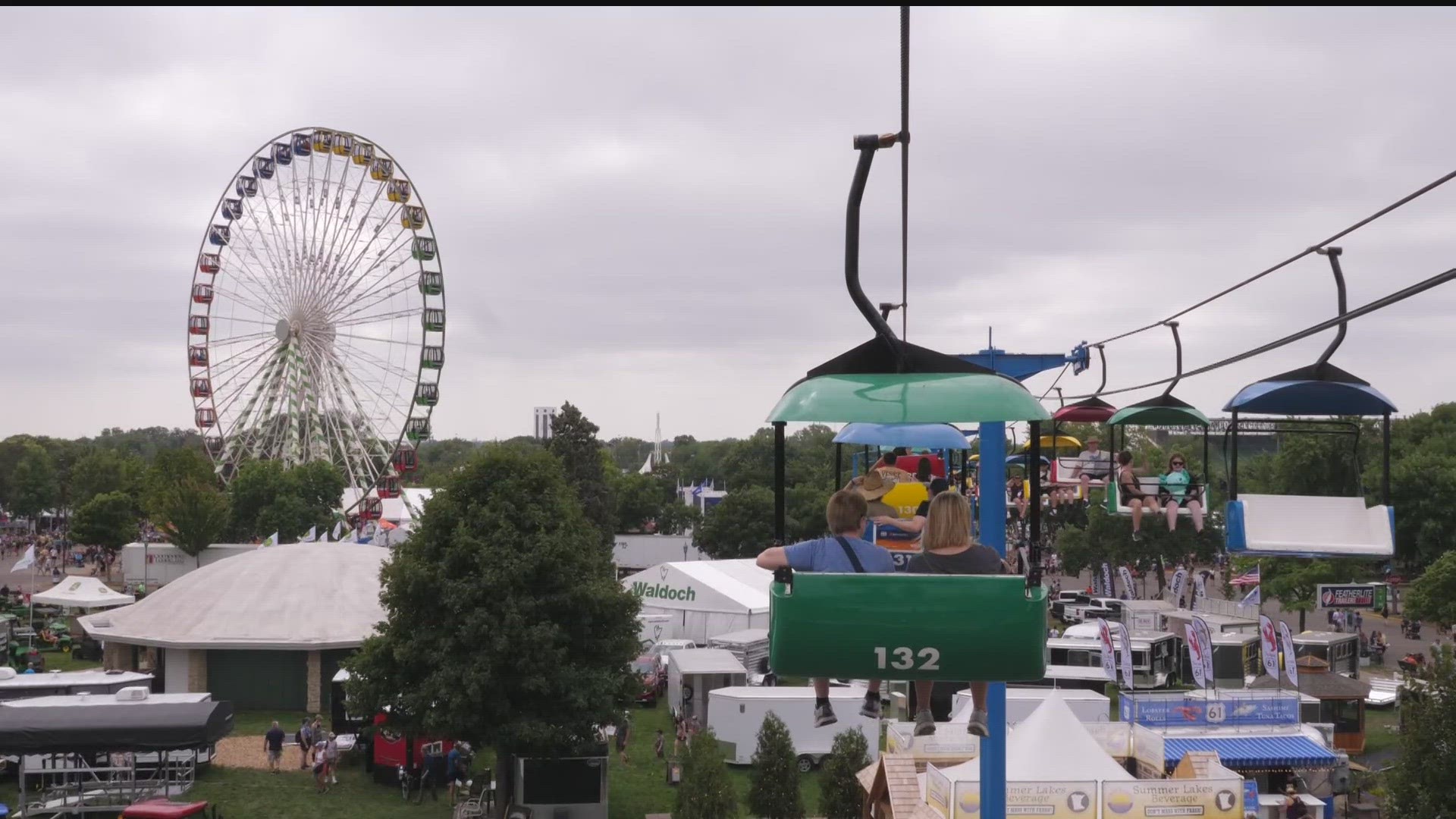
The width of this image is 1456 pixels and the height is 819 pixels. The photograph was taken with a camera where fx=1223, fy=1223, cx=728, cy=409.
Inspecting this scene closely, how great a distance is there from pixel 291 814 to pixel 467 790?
3.27 meters

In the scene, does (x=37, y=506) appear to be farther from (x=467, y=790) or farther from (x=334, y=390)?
(x=467, y=790)

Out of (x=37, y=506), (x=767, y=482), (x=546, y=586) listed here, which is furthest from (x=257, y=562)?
(x=37, y=506)

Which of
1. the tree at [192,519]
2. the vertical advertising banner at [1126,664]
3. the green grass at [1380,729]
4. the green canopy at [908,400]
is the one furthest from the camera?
the tree at [192,519]

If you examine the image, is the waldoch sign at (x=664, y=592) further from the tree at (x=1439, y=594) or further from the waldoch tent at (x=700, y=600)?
the tree at (x=1439, y=594)

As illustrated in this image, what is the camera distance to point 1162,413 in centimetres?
1390

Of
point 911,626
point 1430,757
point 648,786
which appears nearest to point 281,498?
point 648,786

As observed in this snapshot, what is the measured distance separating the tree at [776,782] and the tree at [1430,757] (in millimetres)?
8883

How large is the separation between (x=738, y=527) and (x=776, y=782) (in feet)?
154

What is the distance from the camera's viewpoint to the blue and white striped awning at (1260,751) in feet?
72.6

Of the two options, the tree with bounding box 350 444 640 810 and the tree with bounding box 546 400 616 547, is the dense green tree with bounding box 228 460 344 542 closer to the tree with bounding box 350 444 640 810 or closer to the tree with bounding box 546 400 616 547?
the tree with bounding box 546 400 616 547

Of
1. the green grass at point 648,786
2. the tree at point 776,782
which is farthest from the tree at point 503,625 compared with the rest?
the tree at point 776,782

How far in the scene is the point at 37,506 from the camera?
98.1 meters

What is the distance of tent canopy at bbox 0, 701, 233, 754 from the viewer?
2109cm

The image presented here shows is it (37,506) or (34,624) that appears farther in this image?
(37,506)
